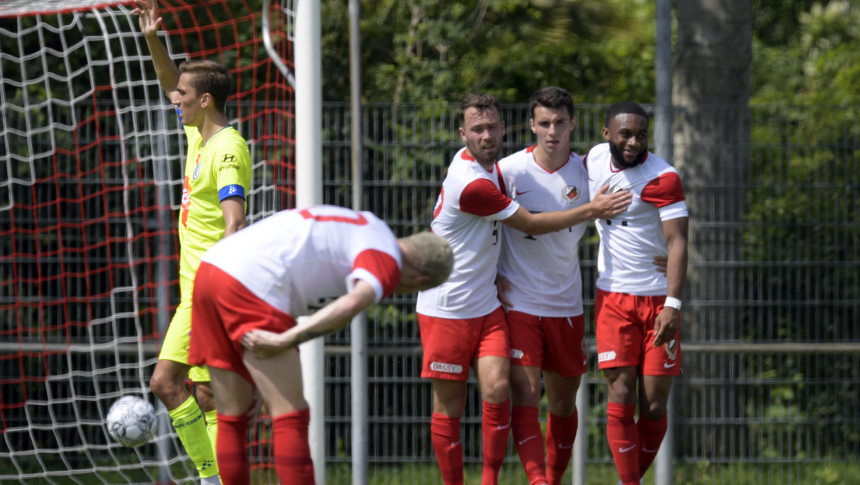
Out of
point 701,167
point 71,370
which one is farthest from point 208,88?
point 701,167

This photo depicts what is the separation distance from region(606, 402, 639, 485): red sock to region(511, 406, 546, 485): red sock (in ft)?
1.35

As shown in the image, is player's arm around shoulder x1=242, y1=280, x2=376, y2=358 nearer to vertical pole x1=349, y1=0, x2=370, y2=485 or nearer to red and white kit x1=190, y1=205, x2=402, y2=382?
red and white kit x1=190, y1=205, x2=402, y2=382

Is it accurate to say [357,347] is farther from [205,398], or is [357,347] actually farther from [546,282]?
[546,282]

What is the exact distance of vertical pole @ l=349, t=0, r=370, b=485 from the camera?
20.2 feet

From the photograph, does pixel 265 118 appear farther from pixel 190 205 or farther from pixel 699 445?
pixel 699 445

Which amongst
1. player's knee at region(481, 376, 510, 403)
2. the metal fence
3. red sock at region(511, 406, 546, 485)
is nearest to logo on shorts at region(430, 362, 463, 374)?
player's knee at region(481, 376, 510, 403)

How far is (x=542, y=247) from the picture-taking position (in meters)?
5.00

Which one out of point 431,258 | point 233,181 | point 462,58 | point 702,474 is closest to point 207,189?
point 233,181

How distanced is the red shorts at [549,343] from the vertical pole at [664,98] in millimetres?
1455

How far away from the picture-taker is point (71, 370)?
657cm

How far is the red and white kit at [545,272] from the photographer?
4969mm

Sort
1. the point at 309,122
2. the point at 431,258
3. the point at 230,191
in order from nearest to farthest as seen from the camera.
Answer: the point at 431,258 < the point at 230,191 < the point at 309,122

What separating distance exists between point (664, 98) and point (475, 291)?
2.28 meters

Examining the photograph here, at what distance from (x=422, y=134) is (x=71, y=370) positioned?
3.10 m
